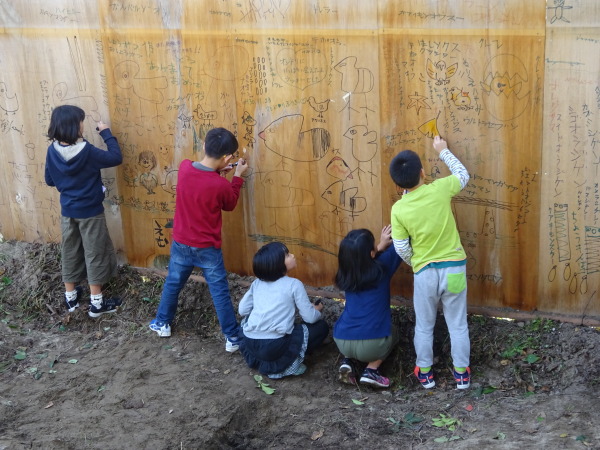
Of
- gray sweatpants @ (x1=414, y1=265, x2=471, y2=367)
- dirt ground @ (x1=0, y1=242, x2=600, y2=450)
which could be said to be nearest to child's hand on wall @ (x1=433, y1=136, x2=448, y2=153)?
gray sweatpants @ (x1=414, y1=265, x2=471, y2=367)

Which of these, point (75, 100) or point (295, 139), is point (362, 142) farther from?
point (75, 100)

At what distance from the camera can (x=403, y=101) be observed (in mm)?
5230

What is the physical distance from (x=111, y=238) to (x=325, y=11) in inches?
118

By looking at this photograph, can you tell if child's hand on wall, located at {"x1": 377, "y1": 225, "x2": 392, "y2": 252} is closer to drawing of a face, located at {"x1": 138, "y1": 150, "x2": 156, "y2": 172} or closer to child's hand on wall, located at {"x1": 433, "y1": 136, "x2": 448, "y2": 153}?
child's hand on wall, located at {"x1": 433, "y1": 136, "x2": 448, "y2": 153}

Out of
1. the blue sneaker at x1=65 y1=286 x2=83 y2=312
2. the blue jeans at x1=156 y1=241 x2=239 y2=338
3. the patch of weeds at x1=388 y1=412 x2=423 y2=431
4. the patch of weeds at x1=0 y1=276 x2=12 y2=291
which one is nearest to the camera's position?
the patch of weeds at x1=388 y1=412 x2=423 y2=431

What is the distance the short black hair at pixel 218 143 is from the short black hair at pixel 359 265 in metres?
1.18

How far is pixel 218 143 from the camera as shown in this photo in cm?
546

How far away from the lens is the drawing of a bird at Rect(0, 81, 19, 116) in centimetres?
683

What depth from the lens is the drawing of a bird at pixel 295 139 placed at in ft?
18.4

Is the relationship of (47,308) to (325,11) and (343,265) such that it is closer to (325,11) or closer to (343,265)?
Answer: (343,265)

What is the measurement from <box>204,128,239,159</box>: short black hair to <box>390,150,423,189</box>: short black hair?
1324mm

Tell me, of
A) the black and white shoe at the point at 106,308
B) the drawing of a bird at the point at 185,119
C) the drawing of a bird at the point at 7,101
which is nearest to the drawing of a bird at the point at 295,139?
the drawing of a bird at the point at 185,119

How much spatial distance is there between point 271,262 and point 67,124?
216cm

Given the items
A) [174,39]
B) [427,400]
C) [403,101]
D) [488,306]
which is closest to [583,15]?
[403,101]
